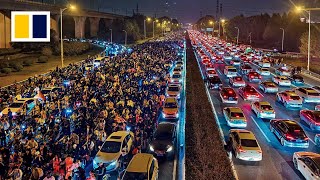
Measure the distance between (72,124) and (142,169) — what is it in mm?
7520

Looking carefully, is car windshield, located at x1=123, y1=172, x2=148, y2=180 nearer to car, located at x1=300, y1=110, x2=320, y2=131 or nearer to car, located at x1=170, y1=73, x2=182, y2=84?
car, located at x1=300, y1=110, x2=320, y2=131

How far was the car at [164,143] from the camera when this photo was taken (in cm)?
1741

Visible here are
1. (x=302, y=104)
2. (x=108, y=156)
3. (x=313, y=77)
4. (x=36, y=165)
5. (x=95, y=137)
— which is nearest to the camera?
(x=36, y=165)

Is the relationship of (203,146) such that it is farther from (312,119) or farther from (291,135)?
(312,119)

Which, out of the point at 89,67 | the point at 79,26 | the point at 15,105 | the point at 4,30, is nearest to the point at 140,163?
the point at 15,105

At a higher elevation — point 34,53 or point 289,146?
point 34,53

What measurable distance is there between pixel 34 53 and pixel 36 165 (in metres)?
60.1

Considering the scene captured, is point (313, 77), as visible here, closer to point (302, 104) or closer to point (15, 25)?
point (302, 104)

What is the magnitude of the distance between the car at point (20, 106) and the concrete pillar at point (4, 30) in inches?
1913

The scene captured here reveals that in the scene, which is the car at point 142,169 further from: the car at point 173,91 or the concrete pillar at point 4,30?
the concrete pillar at point 4,30

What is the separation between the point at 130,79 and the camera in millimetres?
32188

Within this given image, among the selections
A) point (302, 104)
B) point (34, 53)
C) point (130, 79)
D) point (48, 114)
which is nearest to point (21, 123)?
point (48, 114)

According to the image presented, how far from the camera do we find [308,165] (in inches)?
599

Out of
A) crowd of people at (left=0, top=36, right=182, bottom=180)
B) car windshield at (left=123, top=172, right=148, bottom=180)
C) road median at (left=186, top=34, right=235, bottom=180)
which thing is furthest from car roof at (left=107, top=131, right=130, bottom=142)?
car windshield at (left=123, top=172, right=148, bottom=180)
